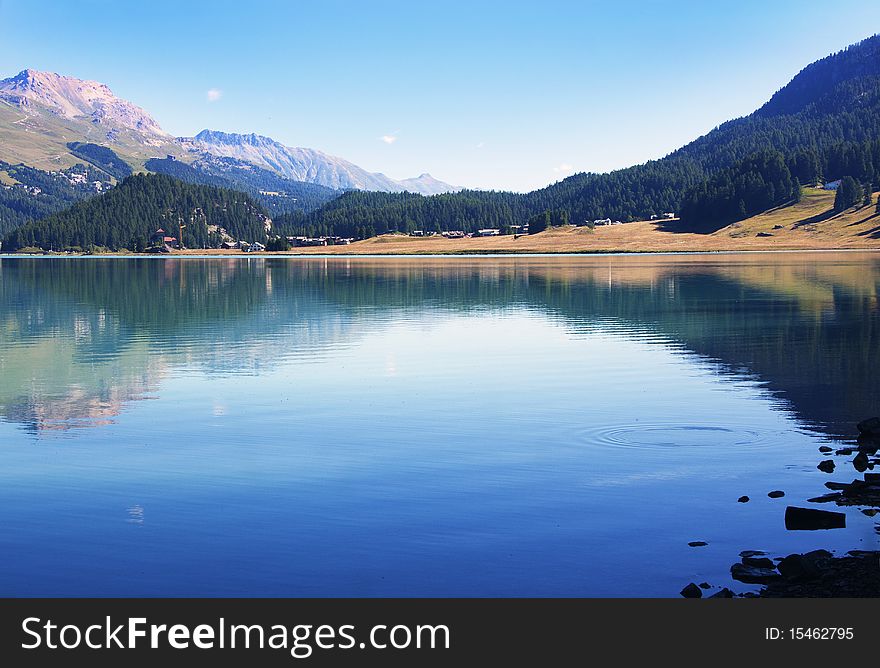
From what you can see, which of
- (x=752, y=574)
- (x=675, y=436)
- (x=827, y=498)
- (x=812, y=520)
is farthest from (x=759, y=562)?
(x=675, y=436)

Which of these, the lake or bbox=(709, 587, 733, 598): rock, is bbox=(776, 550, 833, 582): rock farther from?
bbox=(709, 587, 733, 598): rock

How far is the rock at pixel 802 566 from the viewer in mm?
14914

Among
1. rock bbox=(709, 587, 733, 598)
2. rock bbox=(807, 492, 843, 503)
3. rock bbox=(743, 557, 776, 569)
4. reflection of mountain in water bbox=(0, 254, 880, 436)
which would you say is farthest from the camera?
reflection of mountain in water bbox=(0, 254, 880, 436)

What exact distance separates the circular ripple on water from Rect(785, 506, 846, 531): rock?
7.59 metres

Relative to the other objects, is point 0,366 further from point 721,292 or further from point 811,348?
point 721,292

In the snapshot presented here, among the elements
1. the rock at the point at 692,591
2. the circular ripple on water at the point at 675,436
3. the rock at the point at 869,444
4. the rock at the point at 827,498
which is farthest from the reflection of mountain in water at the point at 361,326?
the rock at the point at 692,591

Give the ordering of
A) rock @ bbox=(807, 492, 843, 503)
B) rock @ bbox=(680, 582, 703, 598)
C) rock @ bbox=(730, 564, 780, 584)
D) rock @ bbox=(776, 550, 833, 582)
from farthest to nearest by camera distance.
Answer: rock @ bbox=(807, 492, 843, 503), rock @ bbox=(730, 564, 780, 584), rock @ bbox=(776, 550, 833, 582), rock @ bbox=(680, 582, 703, 598)

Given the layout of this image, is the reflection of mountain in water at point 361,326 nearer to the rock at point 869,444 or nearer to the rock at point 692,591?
the rock at point 869,444

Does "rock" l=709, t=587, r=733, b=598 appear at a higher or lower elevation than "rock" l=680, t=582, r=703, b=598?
higher

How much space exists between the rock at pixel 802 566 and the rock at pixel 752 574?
7.2 inches

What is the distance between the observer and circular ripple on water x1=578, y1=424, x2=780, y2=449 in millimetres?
26031

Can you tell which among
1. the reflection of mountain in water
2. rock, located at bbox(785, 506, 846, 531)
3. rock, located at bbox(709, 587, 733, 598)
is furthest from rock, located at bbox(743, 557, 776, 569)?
the reflection of mountain in water

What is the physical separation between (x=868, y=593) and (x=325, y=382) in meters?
26.4

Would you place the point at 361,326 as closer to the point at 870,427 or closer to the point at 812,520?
the point at 870,427
